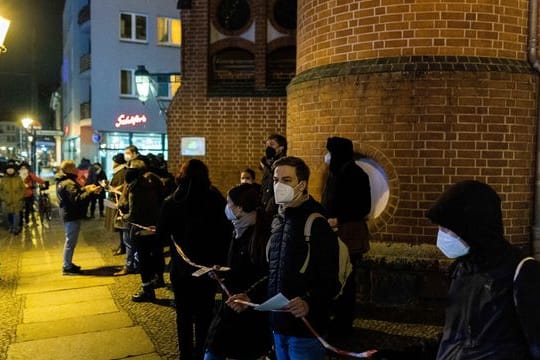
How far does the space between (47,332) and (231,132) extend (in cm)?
597

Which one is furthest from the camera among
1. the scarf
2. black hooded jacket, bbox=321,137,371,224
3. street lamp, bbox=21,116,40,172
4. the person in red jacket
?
street lamp, bbox=21,116,40,172

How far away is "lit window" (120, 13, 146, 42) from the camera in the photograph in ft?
92.4

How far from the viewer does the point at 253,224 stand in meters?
3.54

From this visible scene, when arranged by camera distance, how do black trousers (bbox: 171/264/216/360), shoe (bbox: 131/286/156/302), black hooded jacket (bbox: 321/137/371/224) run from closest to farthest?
1. black trousers (bbox: 171/264/216/360)
2. black hooded jacket (bbox: 321/137/371/224)
3. shoe (bbox: 131/286/156/302)

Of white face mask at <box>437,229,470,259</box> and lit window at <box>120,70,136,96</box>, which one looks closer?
white face mask at <box>437,229,470,259</box>

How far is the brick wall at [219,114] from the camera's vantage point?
1046 centimetres

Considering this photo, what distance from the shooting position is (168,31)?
29.1m

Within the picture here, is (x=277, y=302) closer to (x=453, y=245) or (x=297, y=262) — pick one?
(x=297, y=262)

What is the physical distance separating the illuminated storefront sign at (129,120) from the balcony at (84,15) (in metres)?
6.31

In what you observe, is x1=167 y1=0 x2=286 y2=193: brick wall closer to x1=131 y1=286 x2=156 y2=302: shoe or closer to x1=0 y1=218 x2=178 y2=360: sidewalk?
x1=0 y1=218 x2=178 y2=360: sidewalk

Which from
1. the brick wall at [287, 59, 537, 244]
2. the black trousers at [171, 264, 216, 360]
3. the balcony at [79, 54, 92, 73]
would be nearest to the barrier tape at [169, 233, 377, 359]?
the black trousers at [171, 264, 216, 360]

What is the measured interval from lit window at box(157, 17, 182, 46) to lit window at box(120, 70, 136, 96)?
2.52m

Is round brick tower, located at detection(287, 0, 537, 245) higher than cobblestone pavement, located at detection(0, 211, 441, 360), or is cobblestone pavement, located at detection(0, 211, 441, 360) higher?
round brick tower, located at detection(287, 0, 537, 245)

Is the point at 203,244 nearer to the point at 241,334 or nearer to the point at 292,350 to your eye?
the point at 241,334
